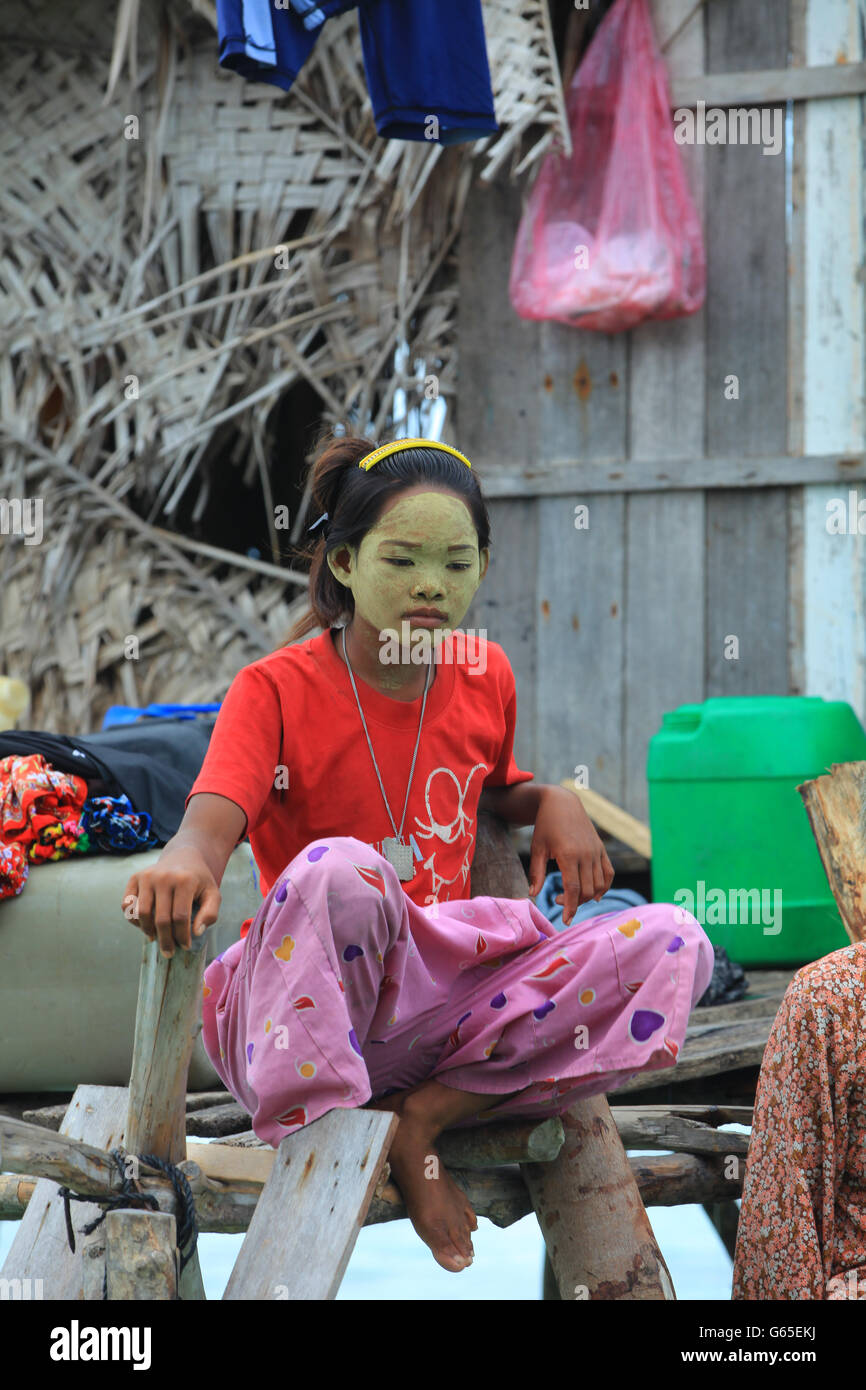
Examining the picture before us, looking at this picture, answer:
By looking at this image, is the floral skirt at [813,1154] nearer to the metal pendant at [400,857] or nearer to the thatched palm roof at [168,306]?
the metal pendant at [400,857]

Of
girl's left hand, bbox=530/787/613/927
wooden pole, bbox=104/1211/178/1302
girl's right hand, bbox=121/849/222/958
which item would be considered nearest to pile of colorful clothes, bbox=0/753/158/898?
girl's left hand, bbox=530/787/613/927

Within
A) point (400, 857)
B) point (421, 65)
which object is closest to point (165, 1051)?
point (400, 857)

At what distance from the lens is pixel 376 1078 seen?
7.30 feet

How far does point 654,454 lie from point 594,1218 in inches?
140

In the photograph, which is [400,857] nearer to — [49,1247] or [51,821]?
[49,1247]

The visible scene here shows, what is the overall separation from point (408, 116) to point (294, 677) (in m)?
2.35

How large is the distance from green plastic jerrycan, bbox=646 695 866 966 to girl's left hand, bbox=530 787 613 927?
218 cm

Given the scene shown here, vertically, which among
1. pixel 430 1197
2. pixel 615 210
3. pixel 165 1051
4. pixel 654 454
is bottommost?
pixel 430 1197

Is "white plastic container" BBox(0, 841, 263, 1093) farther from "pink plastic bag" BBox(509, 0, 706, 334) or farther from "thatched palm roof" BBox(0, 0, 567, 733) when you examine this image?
"pink plastic bag" BBox(509, 0, 706, 334)

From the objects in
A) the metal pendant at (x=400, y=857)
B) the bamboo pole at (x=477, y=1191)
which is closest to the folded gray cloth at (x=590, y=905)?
the bamboo pole at (x=477, y=1191)

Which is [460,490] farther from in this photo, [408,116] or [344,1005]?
[408,116]

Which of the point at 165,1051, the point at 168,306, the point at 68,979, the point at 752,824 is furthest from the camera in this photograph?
the point at 168,306

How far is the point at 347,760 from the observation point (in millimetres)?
2389

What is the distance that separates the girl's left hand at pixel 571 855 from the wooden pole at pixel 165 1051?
63 centimetres
